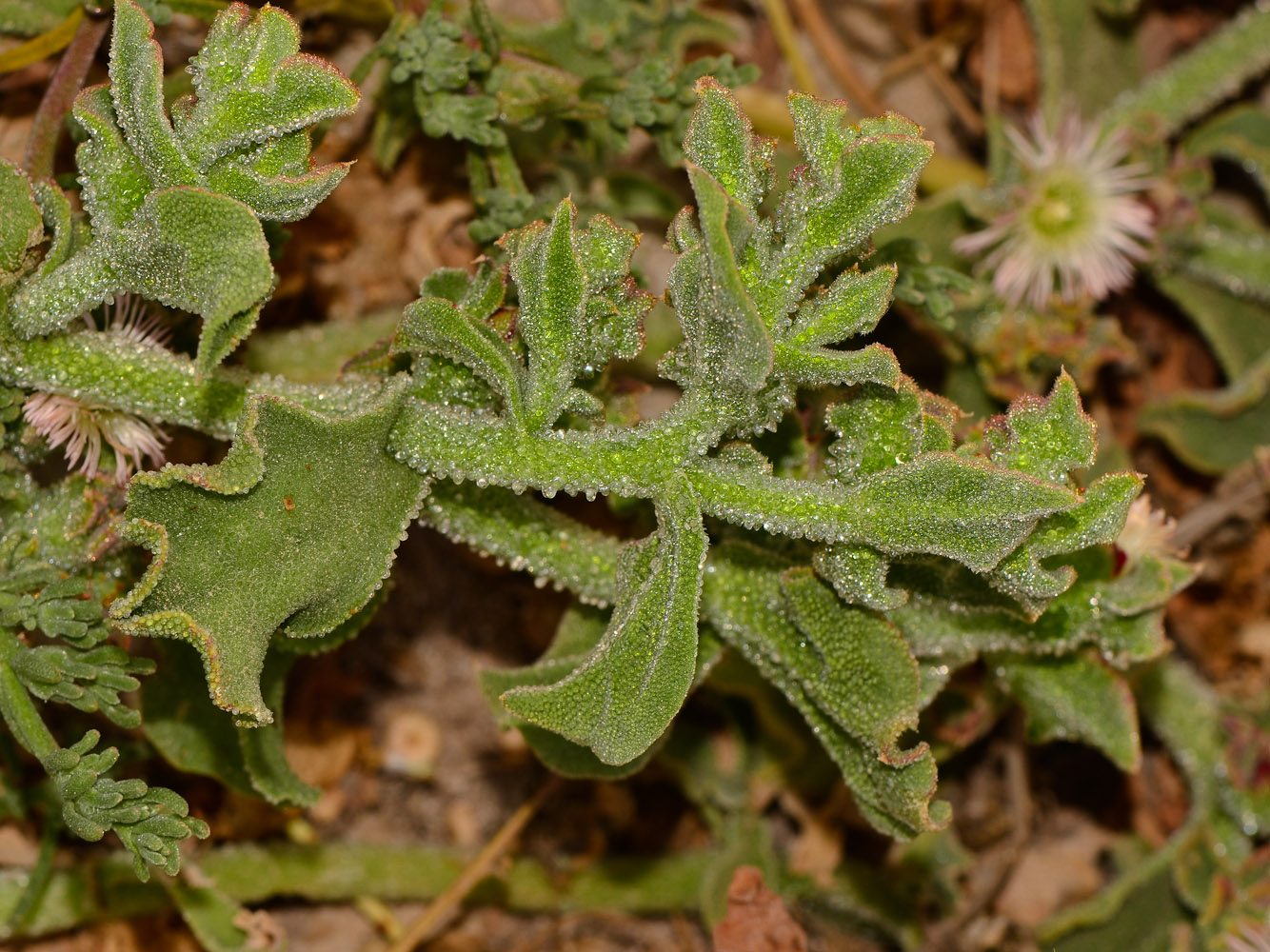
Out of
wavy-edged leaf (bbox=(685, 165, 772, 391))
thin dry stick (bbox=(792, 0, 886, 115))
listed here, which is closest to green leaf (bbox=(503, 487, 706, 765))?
wavy-edged leaf (bbox=(685, 165, 772, 391))

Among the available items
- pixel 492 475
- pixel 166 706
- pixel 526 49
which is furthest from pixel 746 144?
pixel 166 706

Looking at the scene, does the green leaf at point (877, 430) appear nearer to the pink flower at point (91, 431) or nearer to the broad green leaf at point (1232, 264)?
the pink flower at point (91, 431)

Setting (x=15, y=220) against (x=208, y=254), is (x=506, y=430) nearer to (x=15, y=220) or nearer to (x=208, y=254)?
(x=208, y=254)

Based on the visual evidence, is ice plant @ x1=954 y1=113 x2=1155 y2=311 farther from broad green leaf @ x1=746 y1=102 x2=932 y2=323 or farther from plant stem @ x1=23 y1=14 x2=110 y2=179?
plant stem @ x1=23 y1=14 x2=110 y2=179

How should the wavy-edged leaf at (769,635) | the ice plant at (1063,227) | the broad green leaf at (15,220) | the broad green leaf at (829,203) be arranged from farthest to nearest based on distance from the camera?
the ice plant at (1063,227), the wavy-edged leaf at (769,635), the broad green leaf at (15,220), the broad green leaf at (829,203)

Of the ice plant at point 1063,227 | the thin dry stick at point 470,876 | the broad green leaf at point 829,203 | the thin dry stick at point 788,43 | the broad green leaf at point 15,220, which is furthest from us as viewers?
the thin dry stick at point 788,43

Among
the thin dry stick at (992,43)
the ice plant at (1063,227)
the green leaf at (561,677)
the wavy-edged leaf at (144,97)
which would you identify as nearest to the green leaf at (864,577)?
the green leaf at (561,677)

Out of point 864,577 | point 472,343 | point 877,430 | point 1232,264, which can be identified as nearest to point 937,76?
point 1232,264

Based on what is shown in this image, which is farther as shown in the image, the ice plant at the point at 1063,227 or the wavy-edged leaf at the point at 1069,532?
the ice plant at the point at 1063,227

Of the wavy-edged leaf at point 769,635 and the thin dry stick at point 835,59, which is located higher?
the thin dry stick at point 835,59
